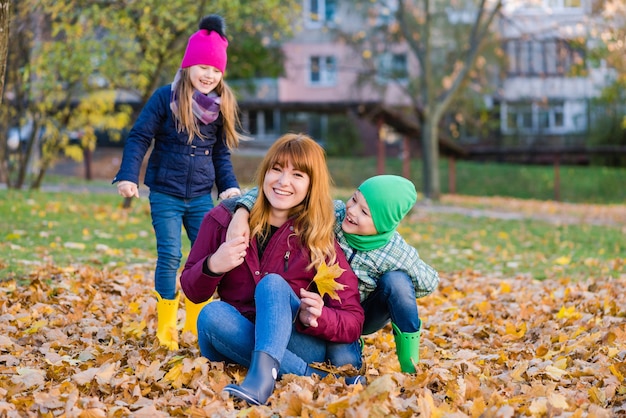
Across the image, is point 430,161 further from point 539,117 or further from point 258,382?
point 258,382

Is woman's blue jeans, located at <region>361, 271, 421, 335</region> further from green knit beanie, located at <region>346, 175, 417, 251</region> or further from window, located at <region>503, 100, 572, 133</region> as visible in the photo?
window, located at <region>503, 100, 572, 133</region>

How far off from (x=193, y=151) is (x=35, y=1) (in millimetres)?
5975

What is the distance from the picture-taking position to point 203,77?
4.66m

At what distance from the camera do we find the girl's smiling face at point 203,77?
466 cm

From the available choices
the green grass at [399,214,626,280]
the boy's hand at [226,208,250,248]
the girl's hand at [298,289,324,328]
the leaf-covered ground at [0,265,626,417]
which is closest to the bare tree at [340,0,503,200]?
the green grass at [399,214,626,280]

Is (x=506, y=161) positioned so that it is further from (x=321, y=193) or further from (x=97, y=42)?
(x=321, y=193)

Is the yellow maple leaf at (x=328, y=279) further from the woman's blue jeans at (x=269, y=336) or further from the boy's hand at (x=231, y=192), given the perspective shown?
the boy's hand at (x=231, y=192)

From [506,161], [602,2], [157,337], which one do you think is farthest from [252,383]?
[506,161]

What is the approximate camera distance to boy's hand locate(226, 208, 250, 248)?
361cm

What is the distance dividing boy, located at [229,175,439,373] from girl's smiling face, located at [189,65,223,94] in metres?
1.15

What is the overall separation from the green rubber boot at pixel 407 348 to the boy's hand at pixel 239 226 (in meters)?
0.80

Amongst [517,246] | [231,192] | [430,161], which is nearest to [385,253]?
[231,192]

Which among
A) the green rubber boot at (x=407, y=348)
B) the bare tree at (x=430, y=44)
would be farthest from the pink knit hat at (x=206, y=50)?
the bare tree at (x=430, y=44)

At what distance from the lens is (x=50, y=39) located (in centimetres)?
1363
